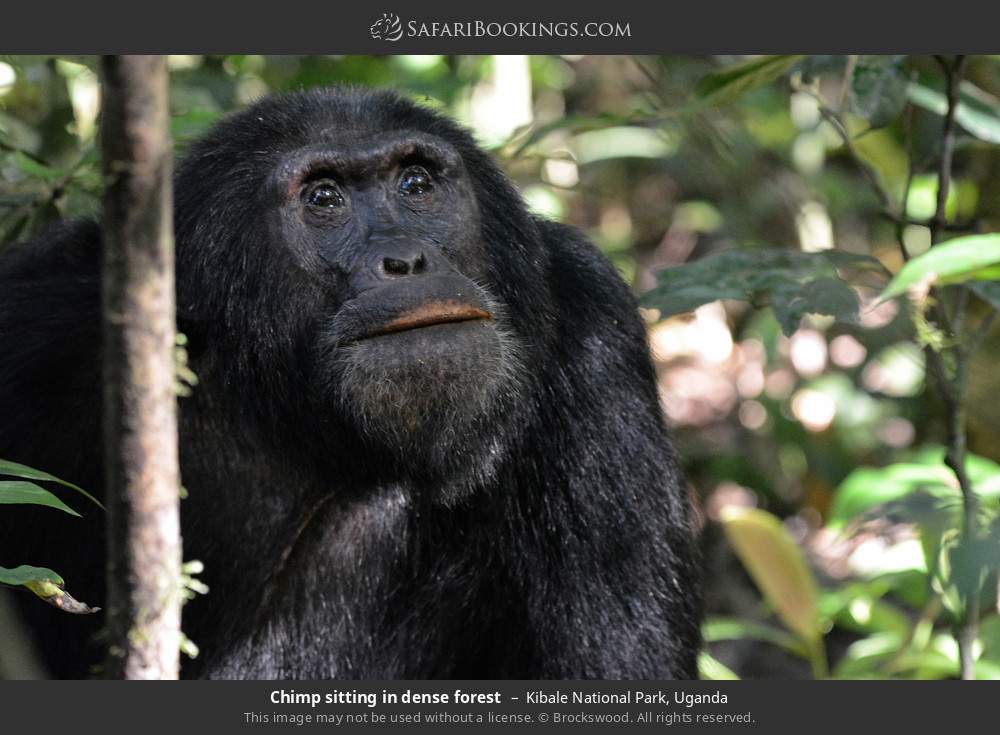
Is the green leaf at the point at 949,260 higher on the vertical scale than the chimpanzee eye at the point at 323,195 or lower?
lower

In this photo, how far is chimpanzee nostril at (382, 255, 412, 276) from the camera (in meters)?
3.59

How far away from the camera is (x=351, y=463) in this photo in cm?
397

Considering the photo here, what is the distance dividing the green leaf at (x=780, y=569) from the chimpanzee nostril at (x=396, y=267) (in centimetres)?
228

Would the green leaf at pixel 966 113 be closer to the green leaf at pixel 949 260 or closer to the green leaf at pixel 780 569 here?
the green leaf at pixel 949 260

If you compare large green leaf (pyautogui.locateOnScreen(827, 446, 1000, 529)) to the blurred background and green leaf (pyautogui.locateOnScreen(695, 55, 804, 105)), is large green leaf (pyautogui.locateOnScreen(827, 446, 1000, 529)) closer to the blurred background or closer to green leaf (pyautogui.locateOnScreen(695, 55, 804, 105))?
the blurred background

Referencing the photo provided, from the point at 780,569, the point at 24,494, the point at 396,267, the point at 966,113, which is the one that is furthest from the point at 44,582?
the point at 966,113

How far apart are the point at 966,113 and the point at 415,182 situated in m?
2.18

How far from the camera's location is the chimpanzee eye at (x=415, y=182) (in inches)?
161

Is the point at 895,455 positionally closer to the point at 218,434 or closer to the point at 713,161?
the point at 713,161

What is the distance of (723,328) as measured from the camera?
29.2 feet

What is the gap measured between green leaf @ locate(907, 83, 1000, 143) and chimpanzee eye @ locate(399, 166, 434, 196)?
1.90 metres

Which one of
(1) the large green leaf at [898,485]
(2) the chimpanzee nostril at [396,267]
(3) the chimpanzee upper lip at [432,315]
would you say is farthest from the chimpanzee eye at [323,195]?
(1) the large green leaf at [898,485]

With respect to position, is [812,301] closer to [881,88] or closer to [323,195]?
[881,88]
